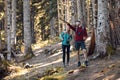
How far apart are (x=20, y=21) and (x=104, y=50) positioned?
1159 inches

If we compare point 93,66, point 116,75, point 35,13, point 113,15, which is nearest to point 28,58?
point 113,15

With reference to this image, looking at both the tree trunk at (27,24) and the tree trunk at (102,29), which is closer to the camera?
the tree trunk at (102,29)

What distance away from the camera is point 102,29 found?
14.3m

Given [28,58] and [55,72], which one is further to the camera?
[28,58]

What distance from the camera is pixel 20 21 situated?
4247cm

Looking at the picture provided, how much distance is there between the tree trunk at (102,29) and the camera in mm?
14211

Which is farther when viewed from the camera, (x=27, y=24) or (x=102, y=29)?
(x=27, y=24)

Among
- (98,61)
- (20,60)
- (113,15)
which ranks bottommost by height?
(20,60)

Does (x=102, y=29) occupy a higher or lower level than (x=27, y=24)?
higher

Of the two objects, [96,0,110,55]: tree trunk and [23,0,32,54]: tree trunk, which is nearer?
[96,0,110,55]: tree trunk

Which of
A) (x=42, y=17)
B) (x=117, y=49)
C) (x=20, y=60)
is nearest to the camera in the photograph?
(x=117, y=49)

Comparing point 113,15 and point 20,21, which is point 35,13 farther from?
point 113,15

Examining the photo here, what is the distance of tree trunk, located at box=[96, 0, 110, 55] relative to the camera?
1421 cm

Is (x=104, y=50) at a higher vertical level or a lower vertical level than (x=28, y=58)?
higher
